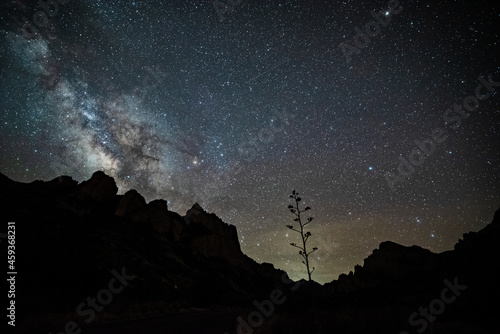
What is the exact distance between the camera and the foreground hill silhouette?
720 cm

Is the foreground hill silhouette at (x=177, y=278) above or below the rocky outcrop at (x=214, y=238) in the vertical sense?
below

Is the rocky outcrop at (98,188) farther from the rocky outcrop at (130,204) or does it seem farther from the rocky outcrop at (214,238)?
the rocky outcrop at (214,238)

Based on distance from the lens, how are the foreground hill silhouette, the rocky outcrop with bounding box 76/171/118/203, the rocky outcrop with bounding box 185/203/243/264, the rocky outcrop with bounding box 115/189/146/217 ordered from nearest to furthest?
the foreground hill silhouette
the rocky outcrop with bounding box 76/171/118/203
the rocky outcrop with bounding box 115/189/146/217
the rocky outcrop with bounding box 185/203/243/264

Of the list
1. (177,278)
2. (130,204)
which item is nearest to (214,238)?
(130,204)

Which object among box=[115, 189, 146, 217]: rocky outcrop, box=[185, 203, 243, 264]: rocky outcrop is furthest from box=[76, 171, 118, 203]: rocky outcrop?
box=[185, 203, 243, 264]: rocky outcrop

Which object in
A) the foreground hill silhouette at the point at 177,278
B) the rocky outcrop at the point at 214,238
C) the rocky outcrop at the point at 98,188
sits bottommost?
the foreground hill silhouette at the point at 177,278

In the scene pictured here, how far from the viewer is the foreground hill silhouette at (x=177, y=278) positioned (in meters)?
7.20

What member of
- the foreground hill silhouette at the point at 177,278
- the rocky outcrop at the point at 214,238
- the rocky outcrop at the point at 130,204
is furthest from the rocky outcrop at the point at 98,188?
the rocky outcrop at the point at 214,238

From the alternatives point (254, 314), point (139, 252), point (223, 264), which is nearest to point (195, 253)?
point (223, 264)

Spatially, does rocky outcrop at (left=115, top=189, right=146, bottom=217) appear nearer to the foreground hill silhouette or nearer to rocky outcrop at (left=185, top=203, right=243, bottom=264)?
the foreground hill silhouette

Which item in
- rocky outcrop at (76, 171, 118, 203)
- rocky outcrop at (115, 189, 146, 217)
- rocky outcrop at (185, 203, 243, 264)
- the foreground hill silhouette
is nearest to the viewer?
the foreground hill silhouette

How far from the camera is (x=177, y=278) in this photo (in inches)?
1251

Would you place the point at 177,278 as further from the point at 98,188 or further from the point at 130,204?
the point at 98,188

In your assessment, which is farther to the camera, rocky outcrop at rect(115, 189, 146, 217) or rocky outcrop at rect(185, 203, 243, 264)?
rocky outcrop at rect(185, 203, 243, 264)
